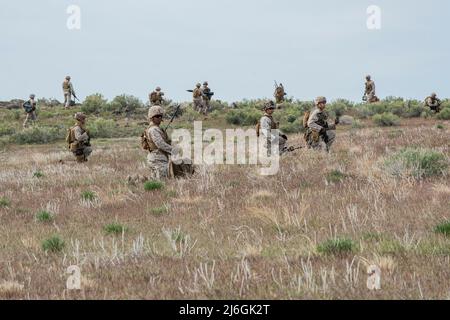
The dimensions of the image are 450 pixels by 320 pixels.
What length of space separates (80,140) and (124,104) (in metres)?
28.4

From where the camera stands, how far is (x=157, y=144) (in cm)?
1202

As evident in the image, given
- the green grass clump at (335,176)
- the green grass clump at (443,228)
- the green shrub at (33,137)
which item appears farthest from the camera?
the green shrub at (33,137)

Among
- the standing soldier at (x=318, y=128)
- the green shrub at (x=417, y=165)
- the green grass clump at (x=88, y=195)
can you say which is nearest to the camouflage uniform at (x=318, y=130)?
the standing soldier at (x=318, y=128)

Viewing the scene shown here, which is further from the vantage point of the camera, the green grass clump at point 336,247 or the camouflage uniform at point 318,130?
the camouflage uniform at point 318,130

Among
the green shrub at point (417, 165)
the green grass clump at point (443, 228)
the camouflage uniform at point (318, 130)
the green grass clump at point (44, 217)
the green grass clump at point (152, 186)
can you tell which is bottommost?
the green grass clump at point (44, 217)

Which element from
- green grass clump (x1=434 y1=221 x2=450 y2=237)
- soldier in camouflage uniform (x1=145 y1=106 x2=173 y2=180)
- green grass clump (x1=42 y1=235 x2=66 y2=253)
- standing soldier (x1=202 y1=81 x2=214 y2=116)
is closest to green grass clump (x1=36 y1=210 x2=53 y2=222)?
green grass clump (x1=42 y1=235 x2=66 y2=253)

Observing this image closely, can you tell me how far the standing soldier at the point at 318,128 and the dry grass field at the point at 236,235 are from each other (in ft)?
10.3

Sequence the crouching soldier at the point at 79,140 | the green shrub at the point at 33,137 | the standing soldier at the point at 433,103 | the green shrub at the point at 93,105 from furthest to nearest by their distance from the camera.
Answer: the green shrub at the point at 93,105 < the standing soldier at the point at 433,103 < the green shrub at the point at 33,137 < the crouching soldier at the point at 79,140

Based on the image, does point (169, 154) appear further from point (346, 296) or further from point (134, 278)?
point (346, 296)

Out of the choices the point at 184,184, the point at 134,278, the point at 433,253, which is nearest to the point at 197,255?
the point at 134,278

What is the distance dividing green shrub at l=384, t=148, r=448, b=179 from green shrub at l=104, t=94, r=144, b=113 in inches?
1375

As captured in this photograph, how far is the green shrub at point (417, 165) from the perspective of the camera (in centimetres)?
1022

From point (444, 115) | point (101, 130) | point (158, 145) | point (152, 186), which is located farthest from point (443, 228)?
point (101, 130)

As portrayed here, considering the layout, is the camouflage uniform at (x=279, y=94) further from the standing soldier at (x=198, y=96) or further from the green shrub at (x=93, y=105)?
the green shrub at (x=93, y=105)
